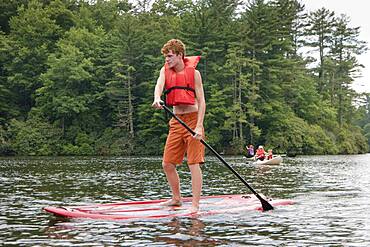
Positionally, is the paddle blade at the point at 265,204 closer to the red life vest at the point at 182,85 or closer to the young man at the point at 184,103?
the young man at the point at 184,103

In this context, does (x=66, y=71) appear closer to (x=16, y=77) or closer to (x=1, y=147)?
(x=16, y=77)

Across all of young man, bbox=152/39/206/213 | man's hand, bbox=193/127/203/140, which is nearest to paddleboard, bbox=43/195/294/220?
young man, bbox=152/39/206/213

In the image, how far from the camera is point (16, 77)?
58.1m

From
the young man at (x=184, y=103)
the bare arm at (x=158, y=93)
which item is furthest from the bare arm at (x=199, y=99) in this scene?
the bare arm at (x=158, y=93)

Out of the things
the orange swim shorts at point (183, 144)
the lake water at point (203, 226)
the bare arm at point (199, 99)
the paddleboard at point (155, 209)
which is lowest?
the lake water at point (203, 226)

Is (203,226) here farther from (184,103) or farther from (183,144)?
(184,103)

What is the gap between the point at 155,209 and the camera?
32.8ft

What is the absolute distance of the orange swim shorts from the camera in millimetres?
9828

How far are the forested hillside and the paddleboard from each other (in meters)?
42.6

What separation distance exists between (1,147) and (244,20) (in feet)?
89.6

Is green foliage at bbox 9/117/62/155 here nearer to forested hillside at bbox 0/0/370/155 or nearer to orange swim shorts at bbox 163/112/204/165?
forested hillside at bbox 0/0/370/155

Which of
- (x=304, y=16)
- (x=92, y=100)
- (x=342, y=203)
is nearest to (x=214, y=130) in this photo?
(x=92, y=100)

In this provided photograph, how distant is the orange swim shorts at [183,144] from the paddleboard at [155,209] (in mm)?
872

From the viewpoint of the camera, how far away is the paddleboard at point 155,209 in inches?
361
